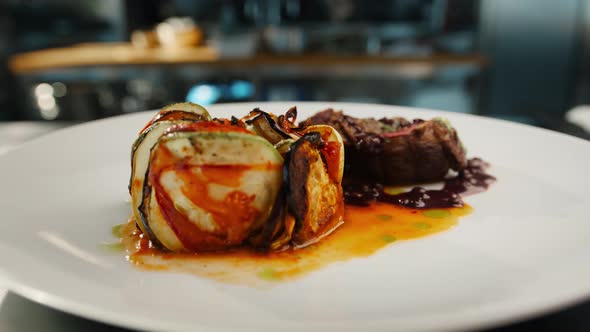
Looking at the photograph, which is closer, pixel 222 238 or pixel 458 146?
pixel 222 238

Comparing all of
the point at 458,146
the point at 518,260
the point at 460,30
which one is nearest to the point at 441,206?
the point at 458,146

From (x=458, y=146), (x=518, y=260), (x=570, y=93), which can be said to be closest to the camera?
(x=518, y=260)

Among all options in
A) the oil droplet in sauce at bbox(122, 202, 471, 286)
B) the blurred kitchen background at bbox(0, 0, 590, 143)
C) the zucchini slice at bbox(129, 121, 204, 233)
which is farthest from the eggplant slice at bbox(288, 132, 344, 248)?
the blurred kitchen background at bbox(0, 0, 590, 143)

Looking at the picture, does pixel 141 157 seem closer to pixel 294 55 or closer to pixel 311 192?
pixel 311 192

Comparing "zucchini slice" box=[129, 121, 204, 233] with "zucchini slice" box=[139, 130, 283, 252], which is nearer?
"zucchini slice" box=[139, 130, 283, 252]

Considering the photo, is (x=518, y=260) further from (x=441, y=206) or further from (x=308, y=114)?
(x=308, y=114)

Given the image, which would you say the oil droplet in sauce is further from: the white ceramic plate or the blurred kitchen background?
the blurred kitchen background

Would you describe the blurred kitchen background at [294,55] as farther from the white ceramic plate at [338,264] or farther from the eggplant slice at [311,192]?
the eggplant slice at [311,192]

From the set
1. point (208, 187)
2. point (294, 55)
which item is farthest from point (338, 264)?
point (294, 55)
